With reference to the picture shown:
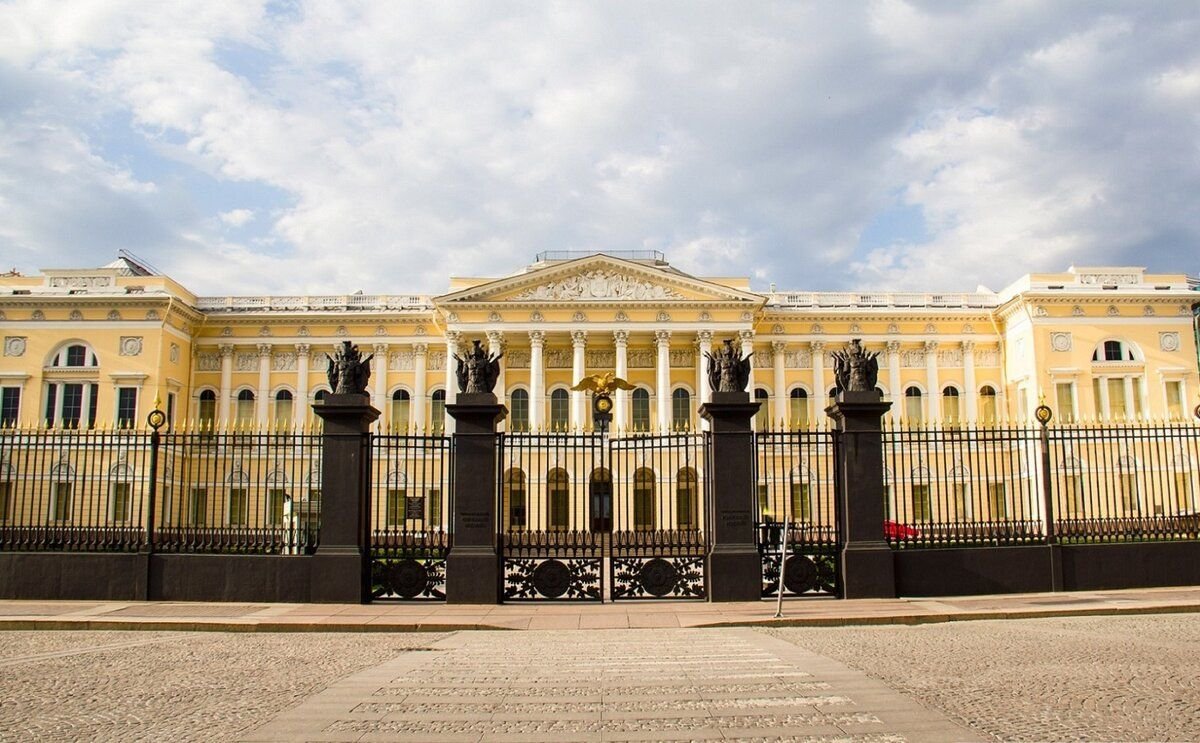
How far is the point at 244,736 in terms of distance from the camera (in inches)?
248

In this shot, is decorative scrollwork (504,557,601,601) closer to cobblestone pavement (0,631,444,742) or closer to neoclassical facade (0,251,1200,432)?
cobblestone pavement (0,631,444,742)

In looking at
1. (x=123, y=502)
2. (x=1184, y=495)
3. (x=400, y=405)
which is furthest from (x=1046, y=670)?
(x=400, y=405)

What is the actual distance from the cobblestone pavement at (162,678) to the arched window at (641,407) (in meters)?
37.8

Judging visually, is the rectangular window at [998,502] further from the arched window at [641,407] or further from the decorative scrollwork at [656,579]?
the arched window at [641,407]

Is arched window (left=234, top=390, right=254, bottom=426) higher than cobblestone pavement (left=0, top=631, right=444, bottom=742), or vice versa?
arched window (left=234, top=390, right=254, bottom=426)

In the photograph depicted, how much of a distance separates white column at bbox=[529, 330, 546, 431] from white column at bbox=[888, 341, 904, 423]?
17593mm

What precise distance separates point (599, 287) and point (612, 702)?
4190cm

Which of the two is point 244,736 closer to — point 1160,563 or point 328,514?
point 328,514

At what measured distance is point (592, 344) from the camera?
163ft

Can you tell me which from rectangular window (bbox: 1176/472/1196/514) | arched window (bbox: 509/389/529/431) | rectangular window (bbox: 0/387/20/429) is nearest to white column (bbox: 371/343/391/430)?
arched window (bbox: 509/389/529/431)

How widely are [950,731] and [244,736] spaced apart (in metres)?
4.43

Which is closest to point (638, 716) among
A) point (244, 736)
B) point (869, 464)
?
point (244, 736)

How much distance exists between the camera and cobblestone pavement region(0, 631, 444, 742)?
6.62 m

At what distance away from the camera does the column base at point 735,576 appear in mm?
14234
